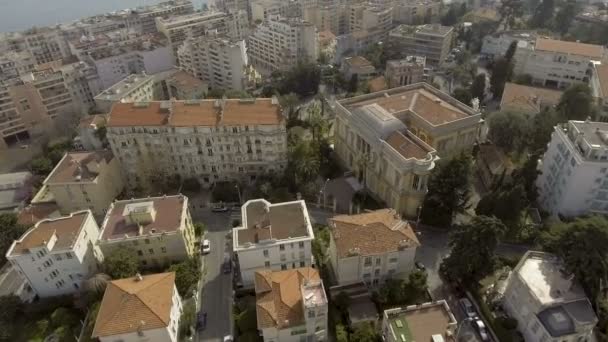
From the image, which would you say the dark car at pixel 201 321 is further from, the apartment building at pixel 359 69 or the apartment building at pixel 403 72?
the apartment building at pixel 359 69

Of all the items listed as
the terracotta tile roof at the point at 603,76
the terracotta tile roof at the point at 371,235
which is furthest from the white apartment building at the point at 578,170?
the terracotta tile roof at the point at 603,76

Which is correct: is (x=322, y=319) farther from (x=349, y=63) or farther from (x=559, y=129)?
(x=349, y=63)

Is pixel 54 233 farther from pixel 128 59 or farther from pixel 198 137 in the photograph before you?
pixel 128 59

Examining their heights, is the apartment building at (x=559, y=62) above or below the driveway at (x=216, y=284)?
above

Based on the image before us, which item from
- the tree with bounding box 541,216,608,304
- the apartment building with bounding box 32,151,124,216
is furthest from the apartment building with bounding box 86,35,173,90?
the tree with bounding box 541,216,608,304

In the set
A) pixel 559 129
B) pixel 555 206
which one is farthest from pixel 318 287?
pixel 559 129

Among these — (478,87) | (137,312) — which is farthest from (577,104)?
(137,312)
